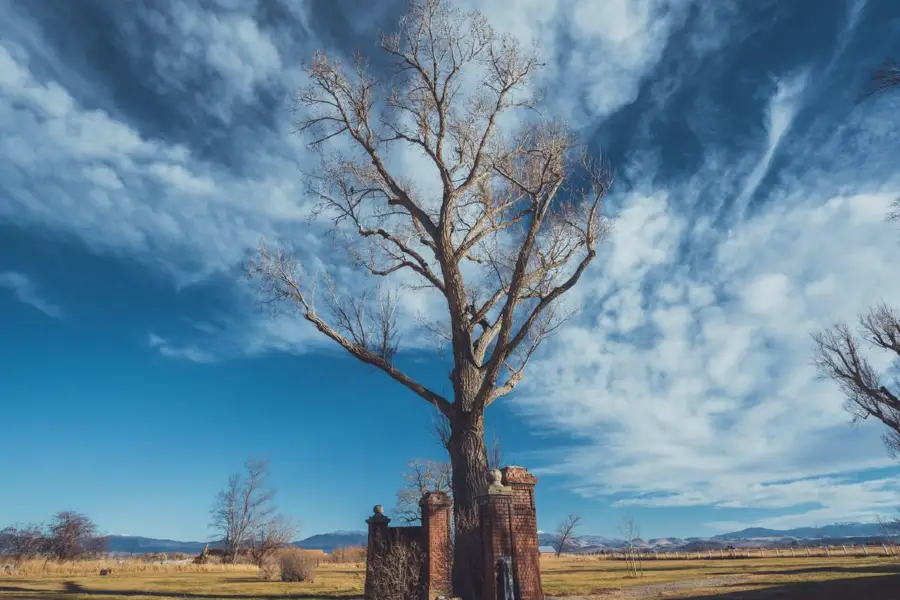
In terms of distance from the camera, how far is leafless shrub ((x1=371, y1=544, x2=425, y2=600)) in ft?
37.6

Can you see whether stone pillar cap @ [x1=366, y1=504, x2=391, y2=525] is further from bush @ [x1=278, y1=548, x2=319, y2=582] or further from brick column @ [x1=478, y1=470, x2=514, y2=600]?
bush @ [x1=278, y1=548, x2=319, y2=582]

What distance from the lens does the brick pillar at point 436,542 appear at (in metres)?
11.8

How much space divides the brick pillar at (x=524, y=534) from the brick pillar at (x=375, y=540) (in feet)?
15.0

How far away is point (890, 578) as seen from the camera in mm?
9242

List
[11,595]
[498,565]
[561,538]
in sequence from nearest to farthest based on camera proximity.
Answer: [498,565], [11,595], [561,538]

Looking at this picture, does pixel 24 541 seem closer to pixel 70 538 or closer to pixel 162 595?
→ pixel 70 538

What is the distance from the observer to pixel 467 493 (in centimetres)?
1130

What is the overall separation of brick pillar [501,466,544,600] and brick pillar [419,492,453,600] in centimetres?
313

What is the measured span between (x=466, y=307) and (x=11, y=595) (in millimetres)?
16736

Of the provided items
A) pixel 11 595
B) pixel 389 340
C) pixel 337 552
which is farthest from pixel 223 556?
pixel 389 340

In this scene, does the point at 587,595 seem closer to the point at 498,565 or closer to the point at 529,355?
the point at 529,355

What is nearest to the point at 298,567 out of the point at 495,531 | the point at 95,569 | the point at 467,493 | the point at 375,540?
the point at 95,569

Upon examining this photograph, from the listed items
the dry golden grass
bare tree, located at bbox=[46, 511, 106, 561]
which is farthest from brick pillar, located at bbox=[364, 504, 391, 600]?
bare tree, located at bbox=[46, 511, 106, 561]

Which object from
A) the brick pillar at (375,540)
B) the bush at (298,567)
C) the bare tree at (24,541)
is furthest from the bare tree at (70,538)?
the brick pillar at (375,540)
